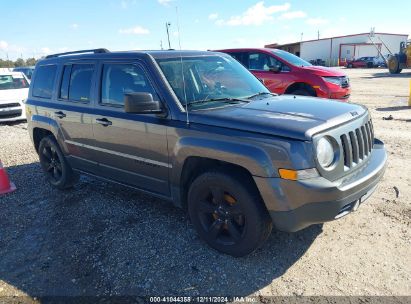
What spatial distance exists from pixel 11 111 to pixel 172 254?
10.2 m

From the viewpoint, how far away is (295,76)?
8.71 m

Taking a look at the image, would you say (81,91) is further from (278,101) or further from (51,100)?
(278,101)

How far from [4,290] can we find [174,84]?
242 cm

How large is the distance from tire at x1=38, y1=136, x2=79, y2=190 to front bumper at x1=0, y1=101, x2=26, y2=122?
7.10 m

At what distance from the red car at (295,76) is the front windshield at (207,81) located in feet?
13.6

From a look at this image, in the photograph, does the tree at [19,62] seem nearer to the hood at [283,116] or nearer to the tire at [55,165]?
the tire at [55,165]

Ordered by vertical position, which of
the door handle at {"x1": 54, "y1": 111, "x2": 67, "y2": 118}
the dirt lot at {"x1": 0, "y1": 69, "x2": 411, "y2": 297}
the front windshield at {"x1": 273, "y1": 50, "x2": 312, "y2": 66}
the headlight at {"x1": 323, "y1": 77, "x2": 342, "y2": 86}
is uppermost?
the front windshield at {"x1": 273, "y1": 50, "x2": 312, "y2": 66}

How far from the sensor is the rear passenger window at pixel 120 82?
367cm

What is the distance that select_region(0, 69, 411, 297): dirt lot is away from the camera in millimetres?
2902

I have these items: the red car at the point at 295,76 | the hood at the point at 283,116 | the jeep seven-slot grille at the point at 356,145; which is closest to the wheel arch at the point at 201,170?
the hood at the point at 283,116

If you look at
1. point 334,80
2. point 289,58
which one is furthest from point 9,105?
point 334,80

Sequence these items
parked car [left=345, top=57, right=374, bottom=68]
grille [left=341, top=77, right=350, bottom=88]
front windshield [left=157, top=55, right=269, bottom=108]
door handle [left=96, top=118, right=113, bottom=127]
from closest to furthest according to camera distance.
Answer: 1. front windshield [left=157, top=55, right=269, bottom=108]
2. door handle [left=96, top=118, right=113, bottom=127]
3. grille [left=341, top=77, right=350, bottom=88]
4. parked car [left=345, top=57, right=374, bottom=68]

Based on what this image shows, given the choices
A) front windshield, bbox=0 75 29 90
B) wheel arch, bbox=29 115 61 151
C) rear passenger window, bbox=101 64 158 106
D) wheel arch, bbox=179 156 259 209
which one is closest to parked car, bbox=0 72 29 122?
front windshield, bbox=0 75 29 90

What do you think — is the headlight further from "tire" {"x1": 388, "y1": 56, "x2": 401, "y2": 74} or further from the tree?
the tree
